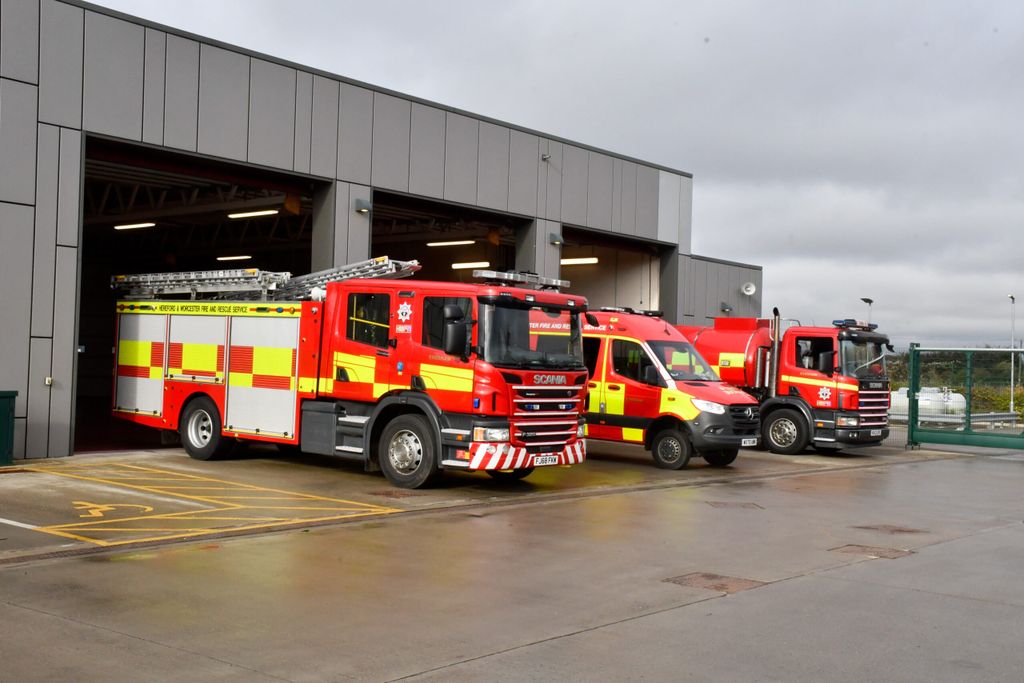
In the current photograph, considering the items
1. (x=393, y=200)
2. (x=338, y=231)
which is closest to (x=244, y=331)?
(x=338, y=231)

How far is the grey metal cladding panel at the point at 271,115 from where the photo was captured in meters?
17.8

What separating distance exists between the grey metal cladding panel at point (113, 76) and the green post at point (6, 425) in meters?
4.43

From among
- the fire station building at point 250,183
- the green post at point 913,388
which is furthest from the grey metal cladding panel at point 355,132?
the green post at point 913,388

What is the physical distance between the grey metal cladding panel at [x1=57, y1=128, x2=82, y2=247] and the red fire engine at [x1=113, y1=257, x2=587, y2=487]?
1821 millimetres

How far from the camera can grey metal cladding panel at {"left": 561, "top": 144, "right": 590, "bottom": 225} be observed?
2389 centimetres

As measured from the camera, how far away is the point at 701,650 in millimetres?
6102

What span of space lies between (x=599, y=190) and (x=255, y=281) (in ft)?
37.6

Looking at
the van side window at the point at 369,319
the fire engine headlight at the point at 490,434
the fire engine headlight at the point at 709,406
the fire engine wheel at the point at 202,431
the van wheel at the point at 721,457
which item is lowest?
the van wheel at the point at 721,457

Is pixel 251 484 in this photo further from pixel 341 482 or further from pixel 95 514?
pixel 95 514

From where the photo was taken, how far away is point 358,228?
1942cm

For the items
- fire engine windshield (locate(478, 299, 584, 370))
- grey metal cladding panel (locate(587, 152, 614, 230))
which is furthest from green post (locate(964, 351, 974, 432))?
fire engine windshield (locate(478, 299, 584, 370))

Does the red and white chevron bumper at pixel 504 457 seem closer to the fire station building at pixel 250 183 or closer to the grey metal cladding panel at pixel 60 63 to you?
the fire station building at pixel 250 183

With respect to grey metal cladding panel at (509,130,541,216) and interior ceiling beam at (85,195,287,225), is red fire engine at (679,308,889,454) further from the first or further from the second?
interior ceiling beam at (85,195,287,225)

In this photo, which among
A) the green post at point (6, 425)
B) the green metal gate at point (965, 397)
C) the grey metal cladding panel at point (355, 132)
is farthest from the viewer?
the green metal gate at point (965, 397)
